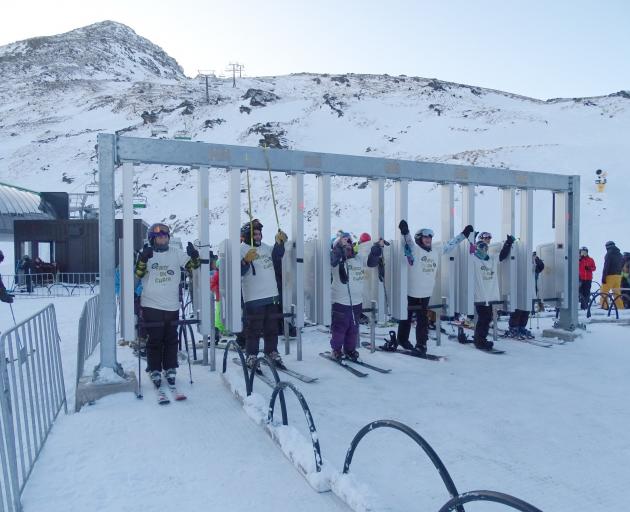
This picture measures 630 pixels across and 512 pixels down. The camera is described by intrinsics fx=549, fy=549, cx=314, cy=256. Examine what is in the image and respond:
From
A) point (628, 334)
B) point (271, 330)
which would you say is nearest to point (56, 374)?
point (271, 330)

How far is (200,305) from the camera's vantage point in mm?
6676

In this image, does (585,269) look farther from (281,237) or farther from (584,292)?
(281,237)

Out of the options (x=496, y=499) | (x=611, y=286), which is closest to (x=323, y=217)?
(x=496, y=499)

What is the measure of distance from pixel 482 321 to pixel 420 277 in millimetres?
1322

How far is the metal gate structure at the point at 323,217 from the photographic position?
5973 mm

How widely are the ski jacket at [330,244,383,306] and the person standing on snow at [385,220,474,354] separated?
621 millimetres

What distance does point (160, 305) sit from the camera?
6.02 metres

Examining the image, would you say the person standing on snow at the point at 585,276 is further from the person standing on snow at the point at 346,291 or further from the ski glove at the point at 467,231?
the person standing on snow at the point at 346,291

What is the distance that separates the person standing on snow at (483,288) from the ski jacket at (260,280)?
3.29m

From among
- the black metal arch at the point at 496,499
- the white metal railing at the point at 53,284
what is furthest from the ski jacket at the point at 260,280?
the white metal railing at the point at 53,284

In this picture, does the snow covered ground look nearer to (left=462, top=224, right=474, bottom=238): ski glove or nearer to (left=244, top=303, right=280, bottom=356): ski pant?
(left=244, top=303, right=280, bottom=356): ski pant

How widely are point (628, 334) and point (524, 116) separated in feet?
160

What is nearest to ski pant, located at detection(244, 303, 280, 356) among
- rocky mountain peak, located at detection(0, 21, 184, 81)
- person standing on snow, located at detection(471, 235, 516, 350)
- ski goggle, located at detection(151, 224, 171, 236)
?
ski goggle, located at detection(151, 224, 171, 236)

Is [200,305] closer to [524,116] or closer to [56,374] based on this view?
[56,374]
